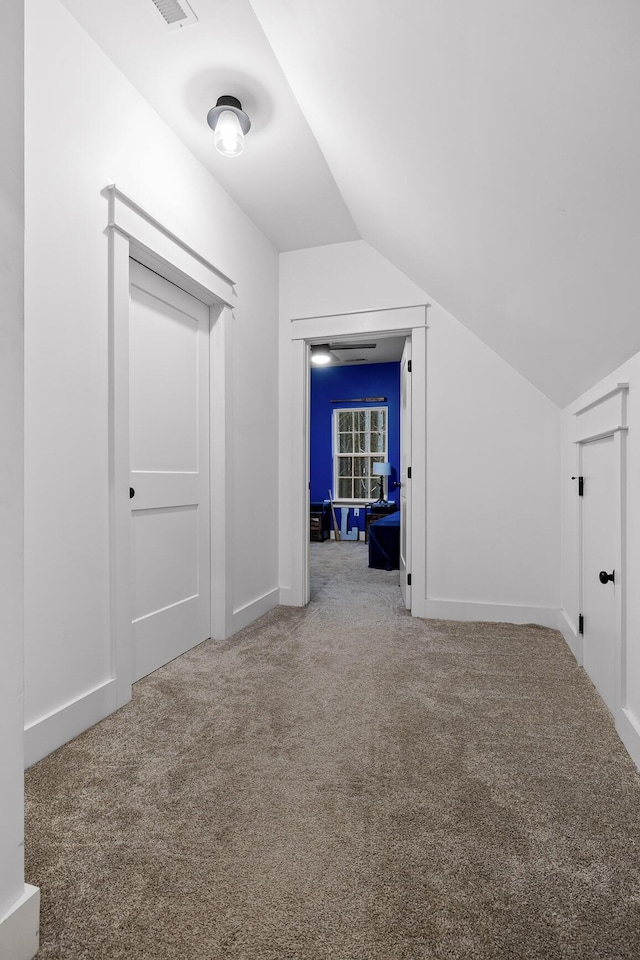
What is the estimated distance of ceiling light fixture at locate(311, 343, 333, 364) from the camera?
6373mm

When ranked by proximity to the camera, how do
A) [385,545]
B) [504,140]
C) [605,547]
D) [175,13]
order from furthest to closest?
[385,545] → [605,547] → [175,13] → [504,140]

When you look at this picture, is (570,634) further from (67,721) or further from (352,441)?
(352,441)

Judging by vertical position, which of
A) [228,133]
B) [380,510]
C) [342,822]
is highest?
[228,133]

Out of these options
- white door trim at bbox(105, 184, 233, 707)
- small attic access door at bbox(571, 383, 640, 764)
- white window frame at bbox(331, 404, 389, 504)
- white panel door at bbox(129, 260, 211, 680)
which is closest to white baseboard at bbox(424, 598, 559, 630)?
small attic access door at bbox(571, 383, 640, 764)

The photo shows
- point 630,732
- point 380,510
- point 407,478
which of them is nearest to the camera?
point 630,732

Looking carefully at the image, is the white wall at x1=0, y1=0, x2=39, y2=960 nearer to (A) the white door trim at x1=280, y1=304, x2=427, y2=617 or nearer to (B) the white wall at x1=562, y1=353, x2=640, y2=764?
(B) the white wall at x1=562, y1=353, x2=640, y2=764

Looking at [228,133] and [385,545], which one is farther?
[385,545]

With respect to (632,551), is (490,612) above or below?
below

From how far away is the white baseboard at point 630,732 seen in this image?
1533mm

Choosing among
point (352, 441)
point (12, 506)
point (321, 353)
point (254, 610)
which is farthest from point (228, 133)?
point (352, 441)

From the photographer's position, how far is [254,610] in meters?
3.11

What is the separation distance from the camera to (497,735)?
1.73 m

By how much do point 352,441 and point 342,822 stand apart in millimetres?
6582

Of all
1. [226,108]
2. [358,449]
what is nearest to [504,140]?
[226,108]
